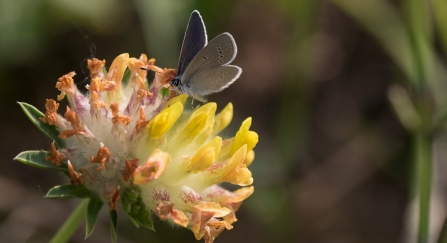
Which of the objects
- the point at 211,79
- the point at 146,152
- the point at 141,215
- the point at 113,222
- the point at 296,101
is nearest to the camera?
the point at 113,222

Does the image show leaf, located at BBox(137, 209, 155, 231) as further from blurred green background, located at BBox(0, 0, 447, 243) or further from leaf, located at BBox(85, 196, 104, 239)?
blurred green background, located at BBox(0, 0, 447, 243)

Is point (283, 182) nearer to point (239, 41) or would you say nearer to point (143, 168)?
point (239, 41)

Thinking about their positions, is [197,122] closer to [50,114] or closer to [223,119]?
[223,119]

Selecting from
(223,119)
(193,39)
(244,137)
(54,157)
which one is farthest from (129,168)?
(193,39)

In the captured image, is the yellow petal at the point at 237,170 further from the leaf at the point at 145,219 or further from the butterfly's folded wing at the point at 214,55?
the butterfly's folded wing at the point at 214,55

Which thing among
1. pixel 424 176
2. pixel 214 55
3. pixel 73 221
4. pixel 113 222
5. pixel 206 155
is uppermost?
pixel 214 55

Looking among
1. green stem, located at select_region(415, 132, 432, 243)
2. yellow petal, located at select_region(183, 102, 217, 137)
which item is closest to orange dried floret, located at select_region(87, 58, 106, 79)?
yellow petal, located at select_region(183, 102, 217, 137)

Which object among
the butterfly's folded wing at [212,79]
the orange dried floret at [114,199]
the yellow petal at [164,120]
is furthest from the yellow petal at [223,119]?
the orange dried floret at [114,199]
